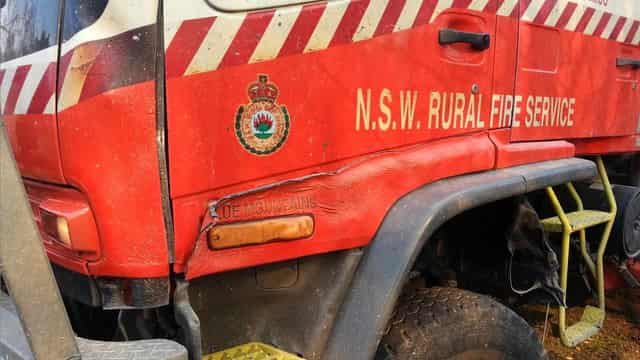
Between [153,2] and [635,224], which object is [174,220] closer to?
[153,2]

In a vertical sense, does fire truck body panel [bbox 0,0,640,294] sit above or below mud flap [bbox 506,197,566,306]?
above

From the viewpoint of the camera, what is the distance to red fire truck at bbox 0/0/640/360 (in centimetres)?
152

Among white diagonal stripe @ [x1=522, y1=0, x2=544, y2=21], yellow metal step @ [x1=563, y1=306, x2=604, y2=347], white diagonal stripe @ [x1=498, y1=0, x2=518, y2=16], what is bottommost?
yellow metal step @ [x1=563, y1=306, x2=604, y2=347]

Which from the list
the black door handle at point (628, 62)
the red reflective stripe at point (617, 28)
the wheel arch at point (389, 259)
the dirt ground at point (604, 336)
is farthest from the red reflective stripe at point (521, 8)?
the dirt ground at point (604, 336)

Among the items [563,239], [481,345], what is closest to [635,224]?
[563,239]

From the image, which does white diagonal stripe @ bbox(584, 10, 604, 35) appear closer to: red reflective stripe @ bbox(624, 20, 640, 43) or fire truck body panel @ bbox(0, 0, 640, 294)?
red reflective stripe @ bbox(624, 20, 640, 43)

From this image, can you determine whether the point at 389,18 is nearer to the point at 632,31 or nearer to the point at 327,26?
the point at 327,26

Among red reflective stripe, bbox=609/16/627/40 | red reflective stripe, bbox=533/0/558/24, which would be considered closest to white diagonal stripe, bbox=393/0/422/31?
red reflective stripe, bbox=533/0/558/24

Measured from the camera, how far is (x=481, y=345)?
2051mm

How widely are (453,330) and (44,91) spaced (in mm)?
1527

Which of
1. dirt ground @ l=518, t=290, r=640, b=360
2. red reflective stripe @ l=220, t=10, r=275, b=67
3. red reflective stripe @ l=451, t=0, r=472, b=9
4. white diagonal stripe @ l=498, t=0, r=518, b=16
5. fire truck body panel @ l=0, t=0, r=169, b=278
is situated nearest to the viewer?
fire truck body panel @ l=0, t=0, r=169, b=278

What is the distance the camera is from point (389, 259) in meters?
1.82

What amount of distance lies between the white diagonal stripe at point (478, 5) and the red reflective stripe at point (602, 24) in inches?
39.7

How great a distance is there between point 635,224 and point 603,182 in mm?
386
